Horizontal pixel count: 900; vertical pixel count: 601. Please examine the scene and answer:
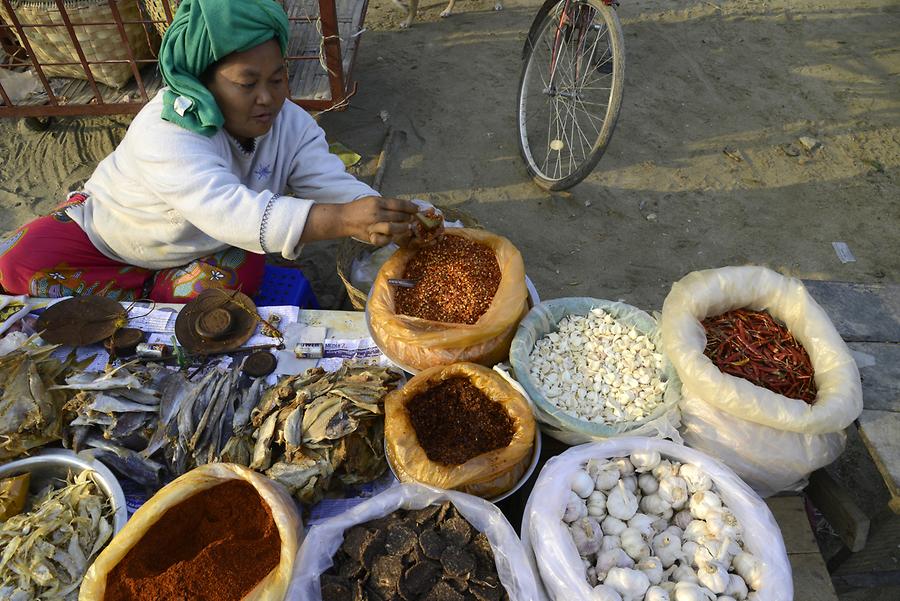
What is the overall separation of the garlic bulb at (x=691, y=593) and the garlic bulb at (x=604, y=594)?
0.48ft

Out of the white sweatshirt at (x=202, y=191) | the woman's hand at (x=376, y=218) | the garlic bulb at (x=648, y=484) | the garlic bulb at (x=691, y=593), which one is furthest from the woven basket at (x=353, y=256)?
the garlic bulb at (x=691, y=593)

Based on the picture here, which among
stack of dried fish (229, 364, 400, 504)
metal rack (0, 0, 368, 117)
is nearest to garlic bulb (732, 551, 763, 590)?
stack of dried fish (229, 364, 400, 504)

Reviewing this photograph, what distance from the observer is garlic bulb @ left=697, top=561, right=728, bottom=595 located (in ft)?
4.64

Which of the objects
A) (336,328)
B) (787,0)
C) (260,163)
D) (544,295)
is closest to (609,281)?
(544,295)

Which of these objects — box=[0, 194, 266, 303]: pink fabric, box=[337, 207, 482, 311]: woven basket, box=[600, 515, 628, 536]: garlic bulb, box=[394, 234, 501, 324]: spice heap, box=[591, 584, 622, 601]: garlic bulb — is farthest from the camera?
box=[337, 207, 482, 311]: woven basket

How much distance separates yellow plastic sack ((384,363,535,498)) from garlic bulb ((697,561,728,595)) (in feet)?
1.77

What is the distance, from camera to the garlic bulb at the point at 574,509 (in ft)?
5.11

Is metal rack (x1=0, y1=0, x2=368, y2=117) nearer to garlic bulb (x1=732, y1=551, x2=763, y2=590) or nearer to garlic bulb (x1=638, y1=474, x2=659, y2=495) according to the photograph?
garlic bulb (x1=638, y1=474, x2=659, y2=495)

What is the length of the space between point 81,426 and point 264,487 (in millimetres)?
743

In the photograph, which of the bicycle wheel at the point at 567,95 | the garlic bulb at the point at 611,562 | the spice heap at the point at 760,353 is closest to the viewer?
the garlic bulb at the point at 611,562

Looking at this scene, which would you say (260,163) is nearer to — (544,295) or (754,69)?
(544,295)

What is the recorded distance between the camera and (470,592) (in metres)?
1.43

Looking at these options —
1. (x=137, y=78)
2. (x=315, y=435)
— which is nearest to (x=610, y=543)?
(x=315, y=435)

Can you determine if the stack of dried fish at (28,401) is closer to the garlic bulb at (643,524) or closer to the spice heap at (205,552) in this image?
the spice heap at (205,552)
